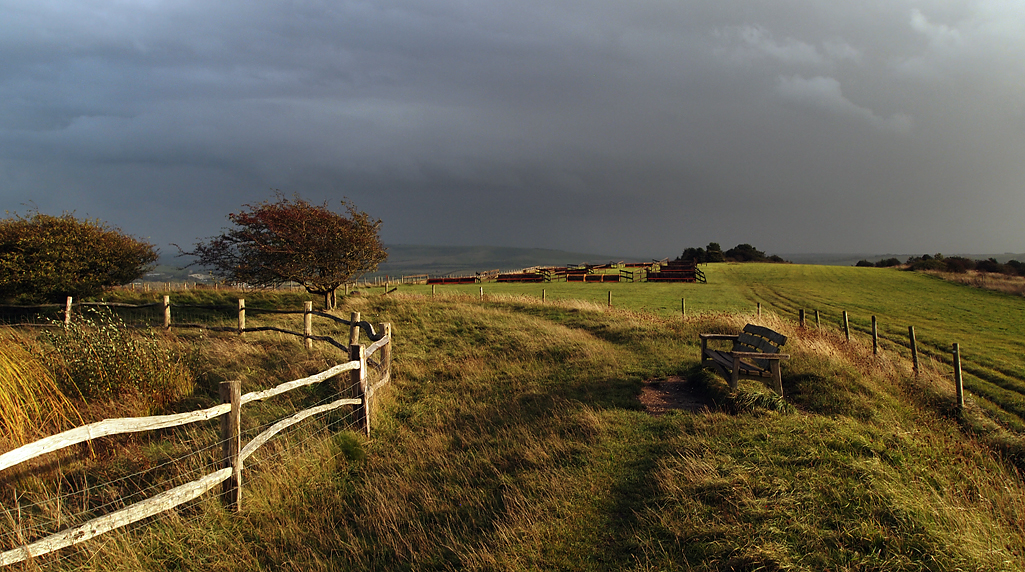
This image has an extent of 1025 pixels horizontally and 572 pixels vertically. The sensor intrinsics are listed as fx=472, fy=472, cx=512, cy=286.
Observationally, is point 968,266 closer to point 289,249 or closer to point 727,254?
point 727,254

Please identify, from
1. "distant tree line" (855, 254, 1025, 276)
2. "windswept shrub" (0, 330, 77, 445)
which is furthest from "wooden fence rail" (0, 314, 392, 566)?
"distant tree line" (855, 254, 1025, 276)

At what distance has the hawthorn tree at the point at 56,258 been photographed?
68.5ft

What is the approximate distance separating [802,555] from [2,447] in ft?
25.4

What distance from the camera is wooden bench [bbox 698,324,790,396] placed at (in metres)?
8.27

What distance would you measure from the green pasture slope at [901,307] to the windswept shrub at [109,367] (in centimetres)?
1615

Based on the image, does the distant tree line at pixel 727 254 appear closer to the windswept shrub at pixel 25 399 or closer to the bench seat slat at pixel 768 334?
the bench seat slat at pixel 768 334

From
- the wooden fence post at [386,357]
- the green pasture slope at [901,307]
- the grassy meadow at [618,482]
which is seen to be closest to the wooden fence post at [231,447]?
the grassy meadow at [618,482]

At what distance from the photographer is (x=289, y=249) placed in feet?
72.8

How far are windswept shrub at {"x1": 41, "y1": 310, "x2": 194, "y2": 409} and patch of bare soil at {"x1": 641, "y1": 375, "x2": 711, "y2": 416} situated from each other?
8208mm

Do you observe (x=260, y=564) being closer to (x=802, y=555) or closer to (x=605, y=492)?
(x=605, y=492)

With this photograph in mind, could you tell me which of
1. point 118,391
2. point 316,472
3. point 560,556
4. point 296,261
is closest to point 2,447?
point 118,391

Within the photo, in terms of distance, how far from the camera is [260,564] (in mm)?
4281

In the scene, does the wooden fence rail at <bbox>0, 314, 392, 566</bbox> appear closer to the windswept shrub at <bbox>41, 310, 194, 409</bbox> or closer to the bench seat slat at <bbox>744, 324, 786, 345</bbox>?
the windswept shrub at <bbox>41, 310, 194, 409</bbox>

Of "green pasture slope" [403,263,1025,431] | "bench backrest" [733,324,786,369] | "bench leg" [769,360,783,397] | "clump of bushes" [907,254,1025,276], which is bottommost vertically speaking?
"green pasture slope" [403,263,1025,431]
